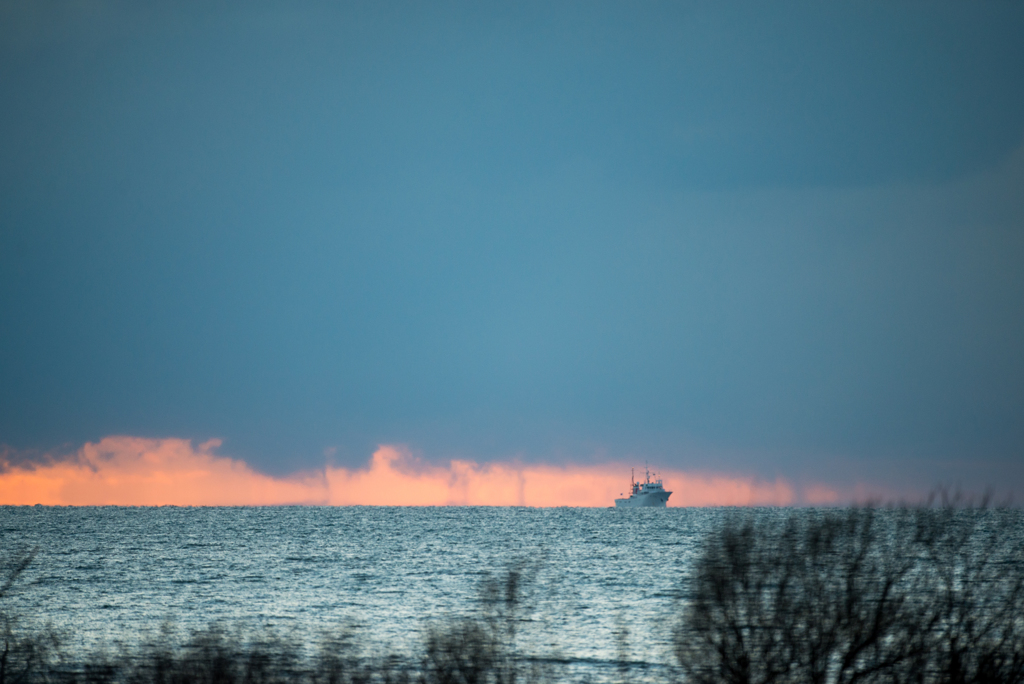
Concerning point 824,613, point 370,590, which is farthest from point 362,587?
point 824,613

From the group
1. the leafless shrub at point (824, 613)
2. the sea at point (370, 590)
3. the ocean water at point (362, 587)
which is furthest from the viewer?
the ocean water at point (362, 587)

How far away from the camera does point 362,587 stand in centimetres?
6438

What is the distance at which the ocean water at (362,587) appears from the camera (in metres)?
38.3

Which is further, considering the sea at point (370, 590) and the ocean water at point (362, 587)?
the ocean water at point (362, 587)

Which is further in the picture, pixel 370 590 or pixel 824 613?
pixel 370 590

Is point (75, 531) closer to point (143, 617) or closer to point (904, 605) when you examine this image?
point (143, 617)

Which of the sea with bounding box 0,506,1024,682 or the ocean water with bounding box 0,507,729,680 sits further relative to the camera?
the ocean water with bounding box 0,507,729,680

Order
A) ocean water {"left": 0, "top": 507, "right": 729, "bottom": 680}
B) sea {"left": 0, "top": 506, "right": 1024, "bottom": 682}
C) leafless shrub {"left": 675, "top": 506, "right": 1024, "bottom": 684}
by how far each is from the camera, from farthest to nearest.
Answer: ocean water {"left": 0, "top": 507, "right": 729, "bottom": 680}, sea {"left": 0, "top": 506, "right": 1024, "bottom": 682}, leafless shrub {"left": 675, "top": 506, "right": 1024, "bottom": 684}

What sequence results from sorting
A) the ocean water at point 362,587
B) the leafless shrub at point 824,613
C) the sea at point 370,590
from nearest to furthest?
the leafless shrub at point 824,613, the sea at point 370,590, the ocean water at point 362,587

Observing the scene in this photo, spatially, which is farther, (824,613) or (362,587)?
(362,587)

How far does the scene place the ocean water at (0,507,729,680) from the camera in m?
38.3

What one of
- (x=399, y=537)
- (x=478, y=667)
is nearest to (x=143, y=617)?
(x=478, y=667)

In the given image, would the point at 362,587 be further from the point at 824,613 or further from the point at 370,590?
the point at 824,613

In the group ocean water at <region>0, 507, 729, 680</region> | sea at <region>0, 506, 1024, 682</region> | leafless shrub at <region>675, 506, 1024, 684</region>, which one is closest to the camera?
leafless shrub at <region>675, 506, 1024, 684</region>
